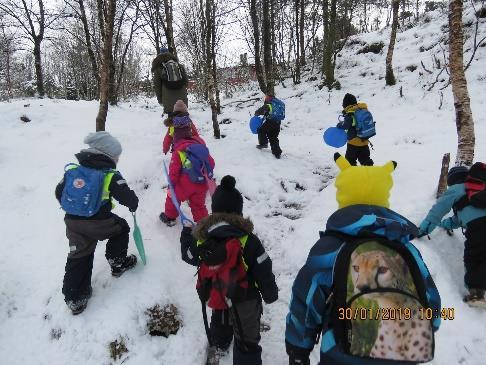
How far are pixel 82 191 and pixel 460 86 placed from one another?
497 centimetres

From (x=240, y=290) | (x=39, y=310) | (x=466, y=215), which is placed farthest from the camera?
(x=39, y=310)

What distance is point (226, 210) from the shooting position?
2.93m

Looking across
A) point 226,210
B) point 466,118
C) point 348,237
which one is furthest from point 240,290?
point 466,118

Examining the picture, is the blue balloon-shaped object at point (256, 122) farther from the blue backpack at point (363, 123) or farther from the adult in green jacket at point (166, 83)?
the blue backpack at point (363, 123)

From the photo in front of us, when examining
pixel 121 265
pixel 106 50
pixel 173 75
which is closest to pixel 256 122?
pixel 173 75

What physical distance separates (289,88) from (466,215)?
1476 centimetres

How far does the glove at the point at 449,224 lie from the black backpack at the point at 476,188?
1.67ft

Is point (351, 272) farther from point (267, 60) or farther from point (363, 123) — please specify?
point (267, 60)

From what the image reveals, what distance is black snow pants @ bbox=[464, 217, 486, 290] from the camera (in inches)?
139

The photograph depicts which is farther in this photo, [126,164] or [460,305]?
[126,164]

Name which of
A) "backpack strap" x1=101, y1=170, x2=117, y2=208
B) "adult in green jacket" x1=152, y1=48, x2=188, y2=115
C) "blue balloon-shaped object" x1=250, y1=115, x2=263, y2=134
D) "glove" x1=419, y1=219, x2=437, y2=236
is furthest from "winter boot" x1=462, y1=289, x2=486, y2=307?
"adult in green jacket" x1=152, y1=48, x2=188, y2=115

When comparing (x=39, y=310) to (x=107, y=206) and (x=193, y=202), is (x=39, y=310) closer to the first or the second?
(x=107, y=206)

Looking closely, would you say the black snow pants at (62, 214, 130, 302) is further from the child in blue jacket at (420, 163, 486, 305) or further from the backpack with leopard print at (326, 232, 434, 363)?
the child in blue jacket at (420, 163, 486, 305)

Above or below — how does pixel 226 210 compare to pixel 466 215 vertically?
above
